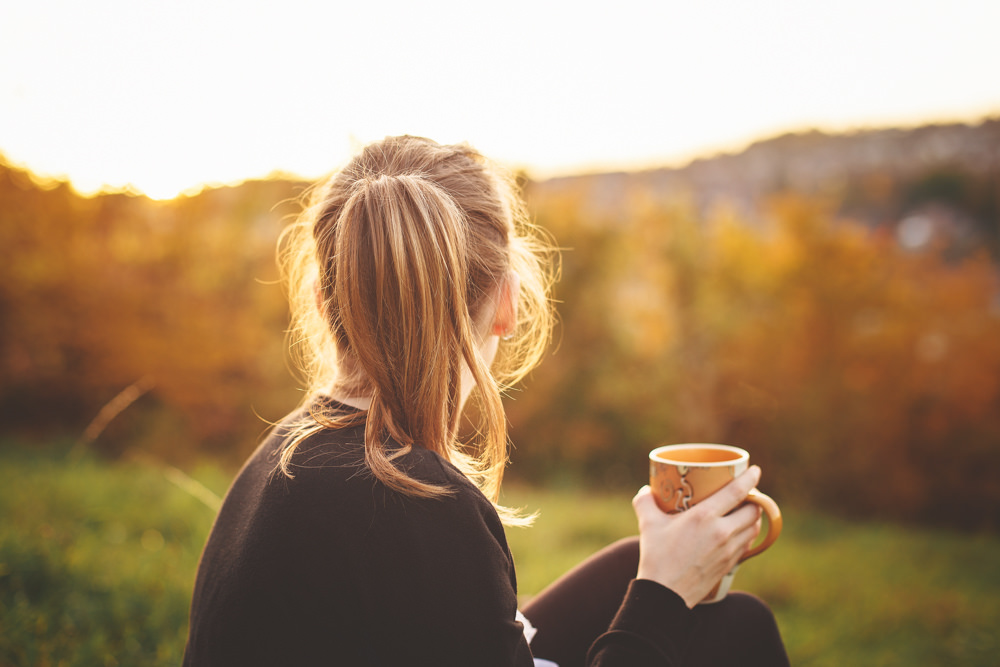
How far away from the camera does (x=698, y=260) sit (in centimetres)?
635

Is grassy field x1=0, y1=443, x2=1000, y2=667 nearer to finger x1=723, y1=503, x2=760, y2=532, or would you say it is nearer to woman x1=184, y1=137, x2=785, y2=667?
woman x1=184, y1=137, x2=785, y2=667

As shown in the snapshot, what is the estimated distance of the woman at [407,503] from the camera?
86 cm

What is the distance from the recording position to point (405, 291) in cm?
99

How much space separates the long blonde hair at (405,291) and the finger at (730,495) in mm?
410

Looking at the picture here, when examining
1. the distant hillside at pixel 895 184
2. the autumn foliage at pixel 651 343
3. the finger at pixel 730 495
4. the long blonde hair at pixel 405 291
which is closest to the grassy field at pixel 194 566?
the autumn foliage at pixel 651 343

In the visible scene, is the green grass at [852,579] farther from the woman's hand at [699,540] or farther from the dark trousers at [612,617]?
the woman's hand at [699,540]

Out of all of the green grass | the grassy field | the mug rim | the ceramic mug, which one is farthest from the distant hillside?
the ceramic mug

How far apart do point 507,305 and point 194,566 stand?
2315mm

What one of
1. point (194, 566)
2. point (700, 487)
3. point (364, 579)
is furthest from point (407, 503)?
point (194, 566)

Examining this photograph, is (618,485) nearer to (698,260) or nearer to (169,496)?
(698,260)

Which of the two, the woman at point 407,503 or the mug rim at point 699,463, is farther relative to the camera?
the mug rim at point 699,463

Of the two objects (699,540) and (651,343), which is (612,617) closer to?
(699,540)

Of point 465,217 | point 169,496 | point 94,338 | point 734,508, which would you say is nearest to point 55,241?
point 94,338

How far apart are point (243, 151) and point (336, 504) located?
12.5 feet
